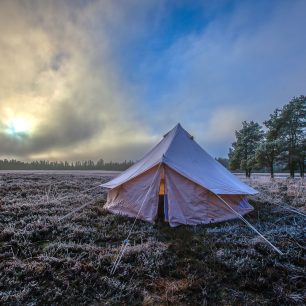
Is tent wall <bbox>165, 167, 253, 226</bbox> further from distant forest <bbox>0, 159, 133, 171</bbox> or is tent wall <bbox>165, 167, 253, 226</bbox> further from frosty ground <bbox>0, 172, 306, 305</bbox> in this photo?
distant forest <bbox>0, 159, 133, 171</bbox>

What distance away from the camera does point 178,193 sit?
5883mm

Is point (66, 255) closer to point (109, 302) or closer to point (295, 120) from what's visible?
point (109, 302)

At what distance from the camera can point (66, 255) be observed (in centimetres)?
355

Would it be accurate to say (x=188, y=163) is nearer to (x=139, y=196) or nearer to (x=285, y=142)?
(x=139, y=196)

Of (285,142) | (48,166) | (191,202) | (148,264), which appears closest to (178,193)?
(191,202)

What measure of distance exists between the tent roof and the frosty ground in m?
1.20

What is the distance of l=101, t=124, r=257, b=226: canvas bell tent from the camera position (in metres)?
5.78

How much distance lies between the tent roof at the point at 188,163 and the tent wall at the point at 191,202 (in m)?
0.24

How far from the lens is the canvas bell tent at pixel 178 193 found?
5.78m

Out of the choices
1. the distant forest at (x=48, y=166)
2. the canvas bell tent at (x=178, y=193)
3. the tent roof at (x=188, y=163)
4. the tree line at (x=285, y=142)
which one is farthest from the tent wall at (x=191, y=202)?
the distant forest at (x=48, y=166)

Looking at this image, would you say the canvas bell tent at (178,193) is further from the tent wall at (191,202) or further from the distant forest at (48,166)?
the distant forest at (48,166)

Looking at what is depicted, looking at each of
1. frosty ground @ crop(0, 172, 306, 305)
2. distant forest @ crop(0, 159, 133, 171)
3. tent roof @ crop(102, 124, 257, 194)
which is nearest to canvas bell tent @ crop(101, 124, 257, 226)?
tent roof @ crop(102, 124, 257, 194)

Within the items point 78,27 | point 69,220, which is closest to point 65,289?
point 69,220

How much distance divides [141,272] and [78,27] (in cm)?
869
